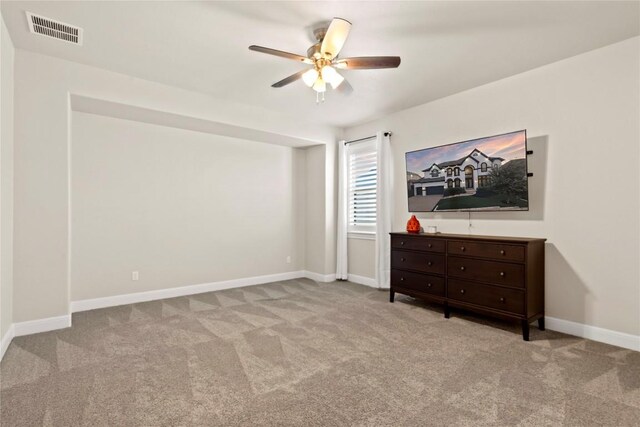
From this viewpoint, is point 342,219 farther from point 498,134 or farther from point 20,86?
point 20,86

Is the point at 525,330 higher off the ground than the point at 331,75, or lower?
lower

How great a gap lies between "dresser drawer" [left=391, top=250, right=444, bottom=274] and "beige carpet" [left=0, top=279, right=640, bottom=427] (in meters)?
0.58

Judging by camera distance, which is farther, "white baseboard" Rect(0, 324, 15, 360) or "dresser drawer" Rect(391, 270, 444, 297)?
"dresser drawer" Rect(391, 270, 444, 297)

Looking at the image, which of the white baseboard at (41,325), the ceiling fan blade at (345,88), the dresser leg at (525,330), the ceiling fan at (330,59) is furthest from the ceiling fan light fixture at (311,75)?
the white baseboard at (41,325)

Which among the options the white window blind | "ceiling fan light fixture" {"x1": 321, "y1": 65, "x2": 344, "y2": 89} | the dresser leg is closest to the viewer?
"ceiling fan light fixture" {"x1": 321, "y1": 65, "x2": 344, "y2": 89}

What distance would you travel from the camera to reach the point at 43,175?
3410mm

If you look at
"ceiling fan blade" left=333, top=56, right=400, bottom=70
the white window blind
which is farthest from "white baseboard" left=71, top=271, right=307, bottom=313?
"ceiling fan blade" left=333, top=56, right=400, bottom=70

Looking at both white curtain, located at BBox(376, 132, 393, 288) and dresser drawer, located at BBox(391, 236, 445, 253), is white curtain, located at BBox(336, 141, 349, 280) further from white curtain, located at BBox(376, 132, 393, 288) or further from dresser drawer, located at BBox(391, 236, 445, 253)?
dresser drawer, located at BBox(391, 236, 445, 253)

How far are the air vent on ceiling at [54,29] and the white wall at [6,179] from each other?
0.23 m

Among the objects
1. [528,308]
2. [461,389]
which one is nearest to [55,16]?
[461,389]

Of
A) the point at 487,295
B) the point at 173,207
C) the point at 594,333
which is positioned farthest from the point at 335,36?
the point at 594,333

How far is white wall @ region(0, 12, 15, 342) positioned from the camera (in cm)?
281

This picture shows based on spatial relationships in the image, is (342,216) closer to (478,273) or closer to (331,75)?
(478,273)

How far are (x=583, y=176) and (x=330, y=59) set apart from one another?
274 cm
